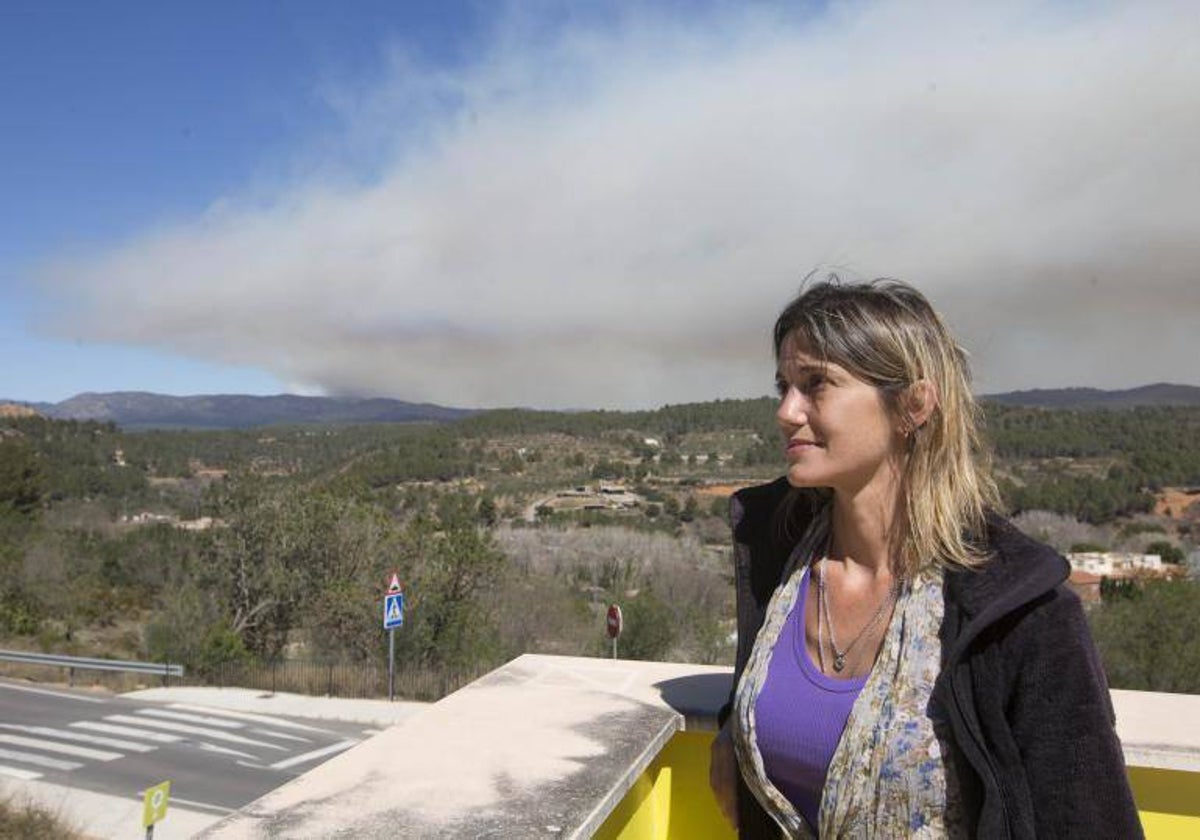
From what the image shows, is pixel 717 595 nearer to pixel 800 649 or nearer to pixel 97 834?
pixel 97 834

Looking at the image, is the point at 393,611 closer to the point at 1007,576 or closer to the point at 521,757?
the point at 521,757

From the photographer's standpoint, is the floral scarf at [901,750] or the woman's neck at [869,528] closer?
the floral scarf at [901,750]

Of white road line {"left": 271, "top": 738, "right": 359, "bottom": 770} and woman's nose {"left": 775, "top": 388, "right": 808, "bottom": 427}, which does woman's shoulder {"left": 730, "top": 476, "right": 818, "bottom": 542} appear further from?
white road line {"left": 271, "top": 738, "right": 359, "bottom": 770}

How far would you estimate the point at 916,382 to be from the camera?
1.34 meters

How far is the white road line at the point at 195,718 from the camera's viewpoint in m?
15.0

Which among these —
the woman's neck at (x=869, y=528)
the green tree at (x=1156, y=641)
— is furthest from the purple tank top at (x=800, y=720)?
the green tree at (x=1156, y=641)

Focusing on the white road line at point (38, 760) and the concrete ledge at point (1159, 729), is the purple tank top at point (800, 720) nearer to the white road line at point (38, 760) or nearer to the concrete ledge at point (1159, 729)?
the concrete ledge at point (1159, 729)

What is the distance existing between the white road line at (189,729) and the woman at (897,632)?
1352 centimetres

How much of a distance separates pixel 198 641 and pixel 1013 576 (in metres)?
21.6

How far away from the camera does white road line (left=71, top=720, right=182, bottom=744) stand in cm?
1395

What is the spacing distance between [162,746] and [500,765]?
46.4 feet

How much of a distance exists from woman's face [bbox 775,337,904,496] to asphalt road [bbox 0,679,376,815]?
10.9 m

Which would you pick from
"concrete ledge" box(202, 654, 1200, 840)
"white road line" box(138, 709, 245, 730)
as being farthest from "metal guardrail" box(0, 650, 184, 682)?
"concrete ledge" box(202, 654, 1200, 840)

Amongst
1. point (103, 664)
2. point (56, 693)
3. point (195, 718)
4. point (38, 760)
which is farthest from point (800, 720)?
point (56, 693)
